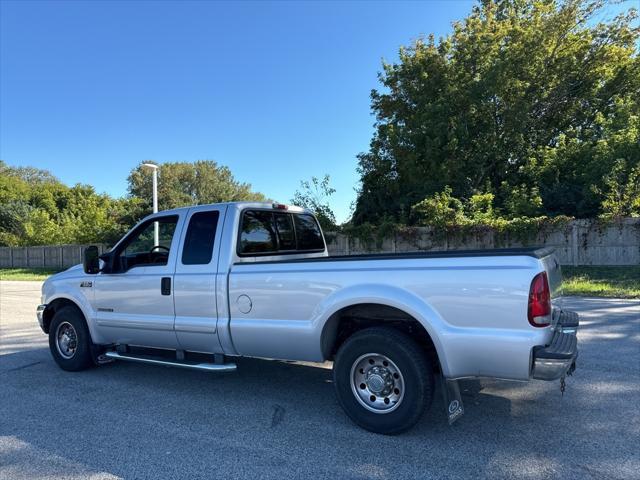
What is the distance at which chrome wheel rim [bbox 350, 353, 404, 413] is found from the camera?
4012mm

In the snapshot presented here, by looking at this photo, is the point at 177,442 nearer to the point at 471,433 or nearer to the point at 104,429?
the point at 104,429

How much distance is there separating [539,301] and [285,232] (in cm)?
314

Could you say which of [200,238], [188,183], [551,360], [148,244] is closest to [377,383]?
[551,360]

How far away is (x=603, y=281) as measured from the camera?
1556 centimetres

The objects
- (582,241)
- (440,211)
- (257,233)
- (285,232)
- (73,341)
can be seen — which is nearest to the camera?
(257,233)

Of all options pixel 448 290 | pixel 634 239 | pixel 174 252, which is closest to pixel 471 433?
pixel 448 290

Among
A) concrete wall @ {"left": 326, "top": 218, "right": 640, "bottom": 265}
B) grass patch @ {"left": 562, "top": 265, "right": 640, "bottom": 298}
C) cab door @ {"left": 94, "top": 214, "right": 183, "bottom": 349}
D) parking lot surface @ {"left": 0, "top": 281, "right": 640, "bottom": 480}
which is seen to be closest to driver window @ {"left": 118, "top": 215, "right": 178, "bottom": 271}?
cab door @ {"left": 94, "top": 214, "right": 183, "bottom": 349}

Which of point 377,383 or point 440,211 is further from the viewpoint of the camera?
point 440,211

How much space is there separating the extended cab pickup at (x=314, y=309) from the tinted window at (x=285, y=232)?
0.07 ft

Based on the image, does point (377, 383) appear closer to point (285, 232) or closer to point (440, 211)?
point (285, 232)

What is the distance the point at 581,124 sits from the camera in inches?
1026

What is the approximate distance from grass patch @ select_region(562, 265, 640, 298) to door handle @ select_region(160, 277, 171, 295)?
12.5 meters

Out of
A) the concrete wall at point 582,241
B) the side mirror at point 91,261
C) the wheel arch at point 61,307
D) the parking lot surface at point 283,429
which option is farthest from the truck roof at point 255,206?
the concrete wall at point 582,241

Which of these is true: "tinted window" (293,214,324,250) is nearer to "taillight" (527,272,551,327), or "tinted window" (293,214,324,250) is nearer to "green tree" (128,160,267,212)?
"taillight" (527,272,551,327)
